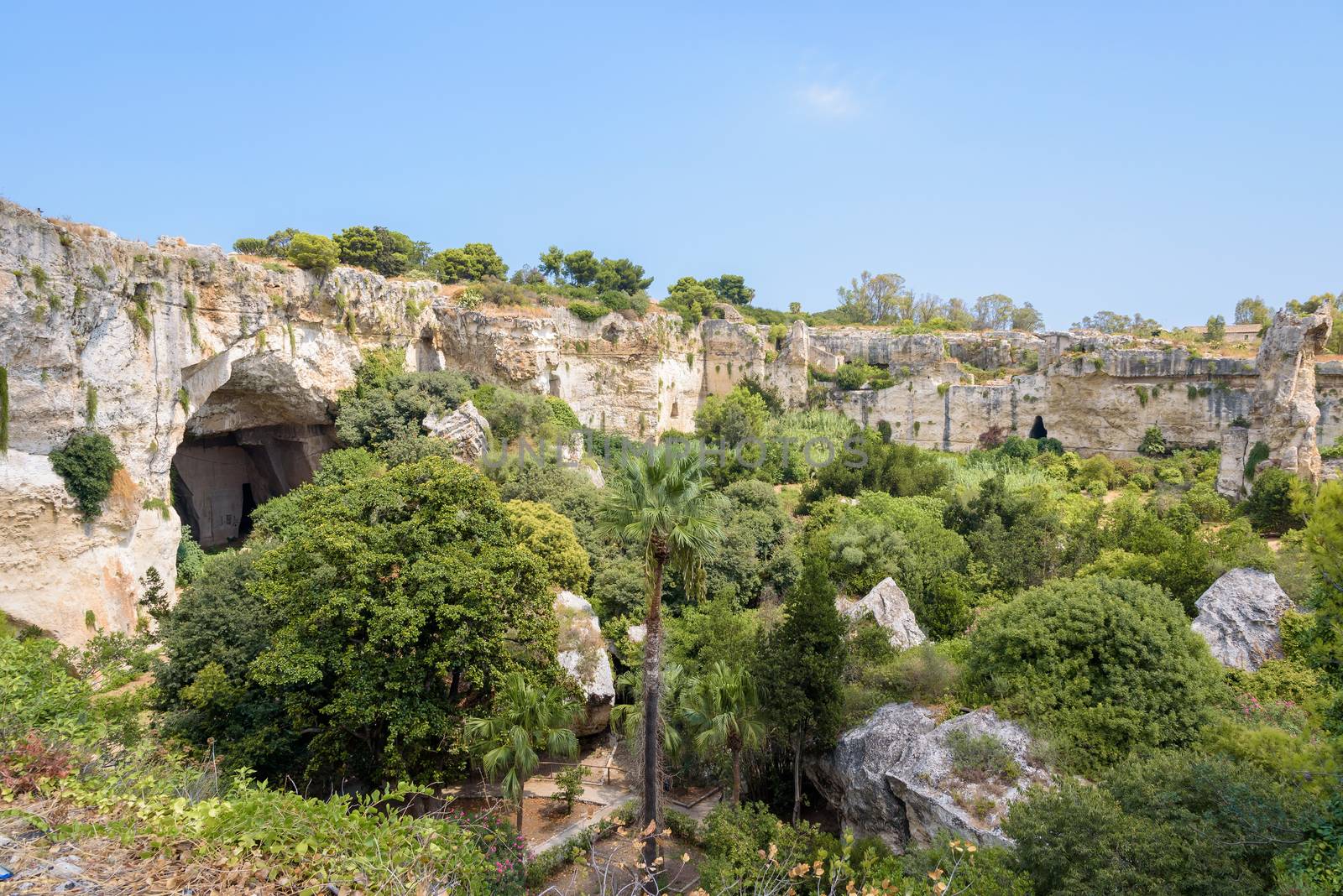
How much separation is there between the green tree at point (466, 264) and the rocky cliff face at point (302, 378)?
428 inches

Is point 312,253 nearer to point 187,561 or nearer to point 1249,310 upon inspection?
point 187,561

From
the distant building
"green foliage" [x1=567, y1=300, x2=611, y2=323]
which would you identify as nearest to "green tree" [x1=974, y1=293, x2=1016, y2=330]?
the distant building

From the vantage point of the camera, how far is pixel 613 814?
40.0 feet

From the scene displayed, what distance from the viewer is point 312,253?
22344mm

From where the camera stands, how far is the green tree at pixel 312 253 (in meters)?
22.3

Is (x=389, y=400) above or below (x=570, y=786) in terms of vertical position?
above

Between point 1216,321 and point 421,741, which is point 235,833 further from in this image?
point 1216,321

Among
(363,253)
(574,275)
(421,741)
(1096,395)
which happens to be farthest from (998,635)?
(574,275)

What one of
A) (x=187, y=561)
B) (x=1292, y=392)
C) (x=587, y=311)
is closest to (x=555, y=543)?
(x=187, y=561)

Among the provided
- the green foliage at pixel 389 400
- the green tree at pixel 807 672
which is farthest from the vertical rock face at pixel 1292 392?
the green foliage at pixel 389 400

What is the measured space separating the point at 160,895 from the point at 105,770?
294 centimetres

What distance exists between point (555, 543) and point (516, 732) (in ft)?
20.5

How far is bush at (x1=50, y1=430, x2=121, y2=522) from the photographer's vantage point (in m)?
15.9

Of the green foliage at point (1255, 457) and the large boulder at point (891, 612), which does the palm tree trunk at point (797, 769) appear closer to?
the large boulder at point (891, 612)
